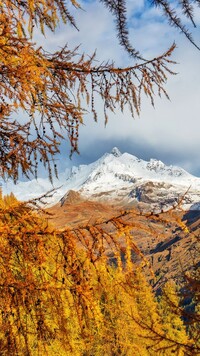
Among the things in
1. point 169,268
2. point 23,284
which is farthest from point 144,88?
point 169,268

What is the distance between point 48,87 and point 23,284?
1.89 meters

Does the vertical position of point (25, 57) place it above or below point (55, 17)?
below

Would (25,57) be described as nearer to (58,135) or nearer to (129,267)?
(58,135)

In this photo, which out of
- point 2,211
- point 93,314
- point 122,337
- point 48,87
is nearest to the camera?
point 93,314

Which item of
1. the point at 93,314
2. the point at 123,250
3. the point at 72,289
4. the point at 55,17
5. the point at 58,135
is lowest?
the point at 93,314

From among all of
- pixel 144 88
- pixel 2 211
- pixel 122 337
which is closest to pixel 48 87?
pixel 144 88

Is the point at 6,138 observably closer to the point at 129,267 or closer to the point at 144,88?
the point at 144,88

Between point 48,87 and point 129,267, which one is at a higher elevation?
point 48,87

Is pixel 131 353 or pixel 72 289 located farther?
pixel 131 353

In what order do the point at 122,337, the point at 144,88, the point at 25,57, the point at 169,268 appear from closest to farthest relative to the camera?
1. the point at 25,57
2. the point at 144,88
3. the point at 122,337
4. the point at 169,268

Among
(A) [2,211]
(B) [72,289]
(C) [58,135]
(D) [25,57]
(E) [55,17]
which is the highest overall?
(E) [55,17]

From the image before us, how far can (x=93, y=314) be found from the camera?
8.27 ft

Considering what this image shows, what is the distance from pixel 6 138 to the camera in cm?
406

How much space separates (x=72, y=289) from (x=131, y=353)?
869 inches
